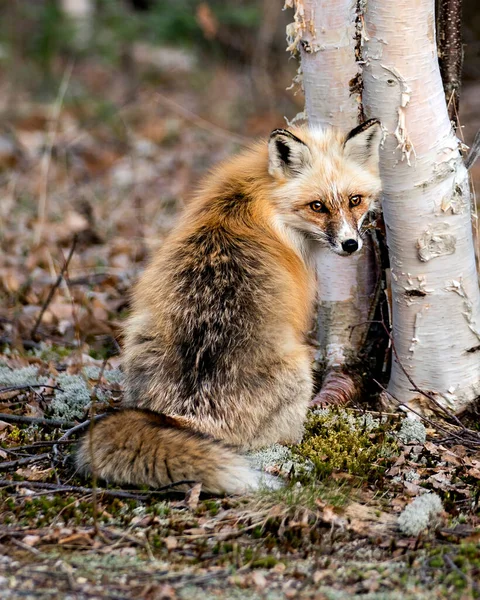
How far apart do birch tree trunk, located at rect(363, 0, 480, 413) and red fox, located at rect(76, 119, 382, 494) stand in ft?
0.77

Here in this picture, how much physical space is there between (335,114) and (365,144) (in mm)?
512

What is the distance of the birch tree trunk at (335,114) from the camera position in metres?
4.74

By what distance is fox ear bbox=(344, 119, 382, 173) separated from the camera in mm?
Answer: 4363

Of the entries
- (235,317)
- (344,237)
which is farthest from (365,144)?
(235,317)

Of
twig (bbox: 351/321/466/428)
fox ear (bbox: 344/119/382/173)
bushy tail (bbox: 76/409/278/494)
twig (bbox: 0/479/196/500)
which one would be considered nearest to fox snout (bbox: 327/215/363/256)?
fox ear (bbox: 344/119/382/173)

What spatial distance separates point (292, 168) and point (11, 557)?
2782mm

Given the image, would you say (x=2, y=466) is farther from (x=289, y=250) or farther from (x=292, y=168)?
(x=292, y=168)

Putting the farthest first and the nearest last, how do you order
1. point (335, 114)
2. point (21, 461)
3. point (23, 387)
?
point (23, 387) → point (335, 114) → point (21, 461)

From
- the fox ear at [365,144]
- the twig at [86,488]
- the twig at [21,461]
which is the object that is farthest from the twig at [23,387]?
the fox ear at [365,144]

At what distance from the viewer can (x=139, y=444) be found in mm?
3904

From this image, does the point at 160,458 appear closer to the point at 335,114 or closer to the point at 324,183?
the point at 324,183

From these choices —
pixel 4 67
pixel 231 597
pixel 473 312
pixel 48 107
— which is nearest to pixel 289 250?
pixel 473 312

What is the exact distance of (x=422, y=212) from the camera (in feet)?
14.8

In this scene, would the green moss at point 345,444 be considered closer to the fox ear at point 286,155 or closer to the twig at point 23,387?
the fox ear at point 286,155
